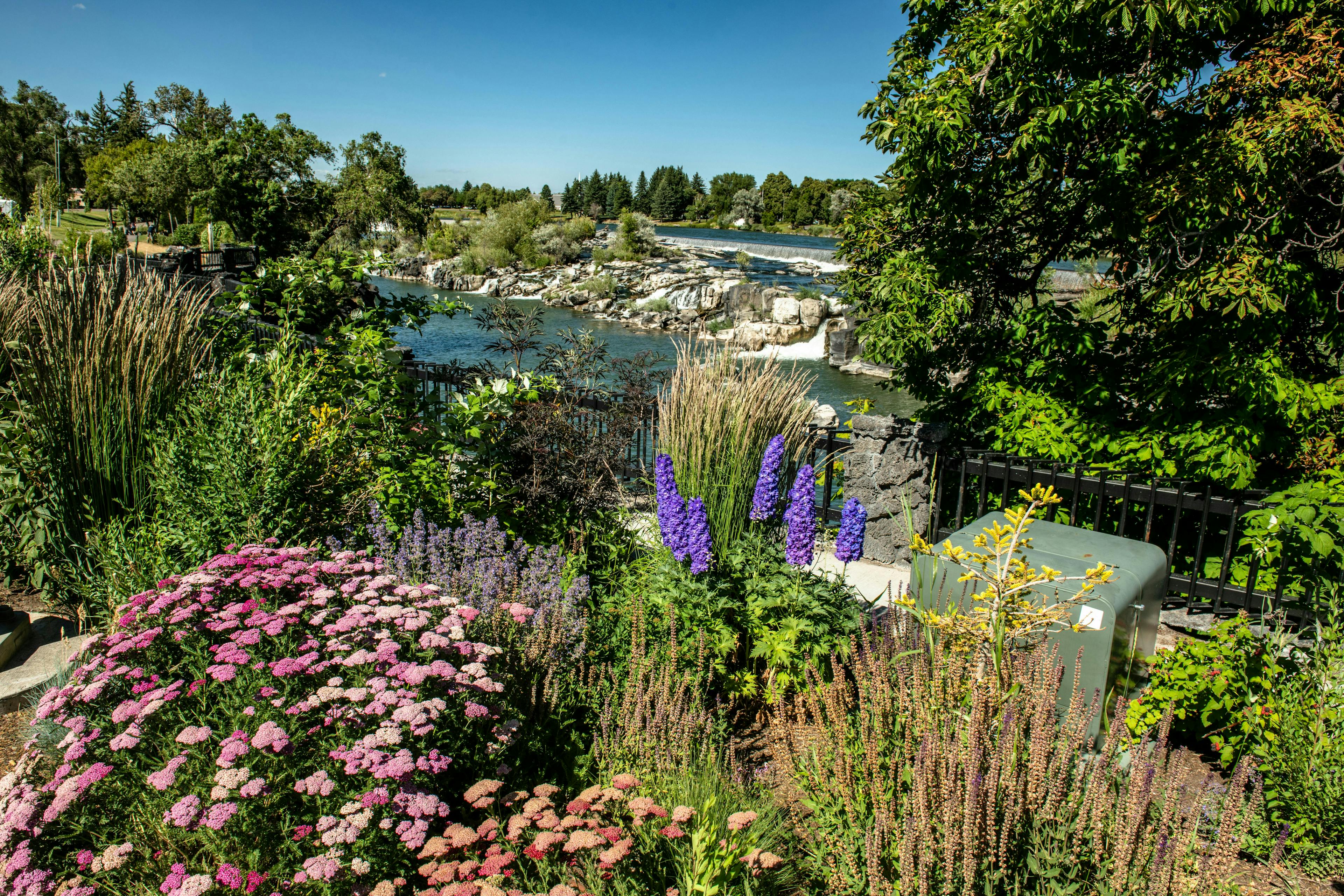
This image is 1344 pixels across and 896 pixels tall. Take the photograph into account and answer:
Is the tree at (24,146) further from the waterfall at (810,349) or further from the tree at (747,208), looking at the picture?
the tree at (747,208)

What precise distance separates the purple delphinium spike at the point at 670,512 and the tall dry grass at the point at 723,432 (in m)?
0.28

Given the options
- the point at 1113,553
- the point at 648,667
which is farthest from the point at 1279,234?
the point at 648,667

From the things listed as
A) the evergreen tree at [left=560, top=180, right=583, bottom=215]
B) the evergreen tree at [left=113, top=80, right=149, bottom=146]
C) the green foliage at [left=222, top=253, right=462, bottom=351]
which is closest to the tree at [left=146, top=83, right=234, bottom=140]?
the evergreen tree at [left=113, top=80, right=149, bottom=146]

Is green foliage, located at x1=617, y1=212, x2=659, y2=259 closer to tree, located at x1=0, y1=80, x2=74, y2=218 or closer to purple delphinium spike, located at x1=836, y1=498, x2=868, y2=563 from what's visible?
tree, located at x1=0, y1=80, x2=74, y2=218

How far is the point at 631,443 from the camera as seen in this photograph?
4465 mm

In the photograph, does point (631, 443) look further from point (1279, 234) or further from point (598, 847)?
point (1279, 234)

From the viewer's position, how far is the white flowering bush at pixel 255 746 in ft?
5.77

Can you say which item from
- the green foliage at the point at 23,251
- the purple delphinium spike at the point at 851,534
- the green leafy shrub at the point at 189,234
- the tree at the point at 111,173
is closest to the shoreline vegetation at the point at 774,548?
the purple delphinium spike at the point at 851,534

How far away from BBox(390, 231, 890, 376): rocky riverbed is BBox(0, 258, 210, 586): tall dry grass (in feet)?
34.3

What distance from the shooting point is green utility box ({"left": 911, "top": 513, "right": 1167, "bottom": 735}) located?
2.65 meters

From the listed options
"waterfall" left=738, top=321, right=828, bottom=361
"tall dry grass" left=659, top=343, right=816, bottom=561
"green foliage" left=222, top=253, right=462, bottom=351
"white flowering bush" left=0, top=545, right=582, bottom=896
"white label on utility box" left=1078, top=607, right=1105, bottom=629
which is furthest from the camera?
"waterfall" left=738, top=321, right=828, bottom=361

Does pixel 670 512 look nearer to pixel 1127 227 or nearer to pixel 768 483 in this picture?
pixel 768 483

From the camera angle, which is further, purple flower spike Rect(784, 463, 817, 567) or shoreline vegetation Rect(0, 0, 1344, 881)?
purple flower spike Rect(784, 463, 817, 567)

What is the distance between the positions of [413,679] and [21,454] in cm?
301
